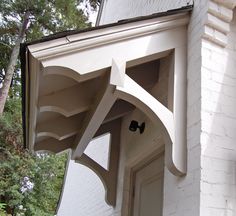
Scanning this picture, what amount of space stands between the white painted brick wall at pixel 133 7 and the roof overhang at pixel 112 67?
19.4 inches

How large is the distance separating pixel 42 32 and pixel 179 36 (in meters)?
13.6

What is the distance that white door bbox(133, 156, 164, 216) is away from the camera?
3.49 metres

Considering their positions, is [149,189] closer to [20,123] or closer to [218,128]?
[218,128]

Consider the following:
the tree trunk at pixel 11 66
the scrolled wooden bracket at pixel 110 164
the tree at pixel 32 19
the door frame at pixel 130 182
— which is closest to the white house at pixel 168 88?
the door frame at pixel 130 182

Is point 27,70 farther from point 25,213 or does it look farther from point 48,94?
point 25,213

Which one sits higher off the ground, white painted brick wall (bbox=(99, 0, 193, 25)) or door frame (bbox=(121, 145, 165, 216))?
white painted brick wall (bbox=(99, 0, 193, 25))

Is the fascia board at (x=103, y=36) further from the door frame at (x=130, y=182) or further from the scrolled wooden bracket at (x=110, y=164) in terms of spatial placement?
the scrolled wooden bracket at (x=110, y=164)

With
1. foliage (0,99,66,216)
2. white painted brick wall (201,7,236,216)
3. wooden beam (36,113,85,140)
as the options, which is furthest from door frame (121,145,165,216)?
foliage (0,99,66,216)

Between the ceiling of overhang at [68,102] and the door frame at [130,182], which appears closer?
the ceiling of overhang at [68,102]

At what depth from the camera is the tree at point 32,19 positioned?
15.1m

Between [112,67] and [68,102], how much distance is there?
2.83 feet

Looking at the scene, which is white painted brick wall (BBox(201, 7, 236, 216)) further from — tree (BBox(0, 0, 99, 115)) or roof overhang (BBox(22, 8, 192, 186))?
tree (BBox(0, 0, 99, 115))

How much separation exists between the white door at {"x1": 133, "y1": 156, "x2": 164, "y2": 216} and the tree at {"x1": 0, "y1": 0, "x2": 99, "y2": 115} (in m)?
11.8

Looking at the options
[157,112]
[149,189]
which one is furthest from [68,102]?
[149,189]
